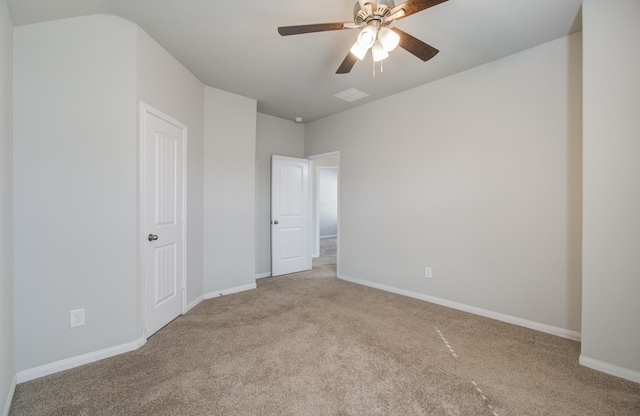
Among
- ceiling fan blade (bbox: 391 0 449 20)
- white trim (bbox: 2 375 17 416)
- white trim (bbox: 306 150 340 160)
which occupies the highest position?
ceiling fan blade (bbox: 391 0 449 20)

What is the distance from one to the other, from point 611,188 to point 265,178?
159 inches

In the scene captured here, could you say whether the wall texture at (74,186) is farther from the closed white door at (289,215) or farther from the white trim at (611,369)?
the white trim at (611,369)

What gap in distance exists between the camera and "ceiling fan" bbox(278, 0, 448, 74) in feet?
5.51

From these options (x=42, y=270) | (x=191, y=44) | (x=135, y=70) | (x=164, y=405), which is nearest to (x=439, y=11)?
(x=191, y=44)

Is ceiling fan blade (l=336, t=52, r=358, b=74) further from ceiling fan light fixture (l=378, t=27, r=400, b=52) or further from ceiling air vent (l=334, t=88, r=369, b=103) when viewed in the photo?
ceiling air vent (l=334, t=88, r=369, b=103)

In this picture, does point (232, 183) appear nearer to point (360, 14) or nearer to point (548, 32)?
point (360, 14)

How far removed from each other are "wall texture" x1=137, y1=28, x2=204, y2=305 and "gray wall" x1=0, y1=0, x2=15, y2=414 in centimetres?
75

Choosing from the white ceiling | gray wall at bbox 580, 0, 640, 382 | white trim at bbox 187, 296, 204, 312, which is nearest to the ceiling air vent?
the white ceiling

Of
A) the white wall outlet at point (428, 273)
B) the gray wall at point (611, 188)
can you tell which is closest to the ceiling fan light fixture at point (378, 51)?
the gray wall at point (611, 188)

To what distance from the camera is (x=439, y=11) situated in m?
2.11

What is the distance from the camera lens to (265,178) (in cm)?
466

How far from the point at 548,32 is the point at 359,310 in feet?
10.5

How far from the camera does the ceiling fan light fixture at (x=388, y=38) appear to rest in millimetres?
1824

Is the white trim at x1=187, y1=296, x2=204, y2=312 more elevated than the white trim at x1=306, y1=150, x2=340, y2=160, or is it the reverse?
the white trim at x1=306, y1=150, x2=340, y2=160
